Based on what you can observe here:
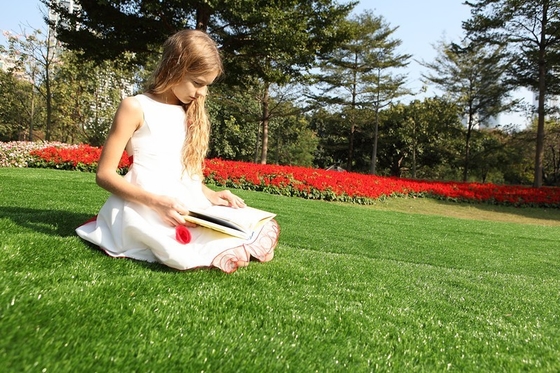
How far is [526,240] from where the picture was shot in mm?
8344

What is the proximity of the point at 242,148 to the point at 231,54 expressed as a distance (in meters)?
20.1

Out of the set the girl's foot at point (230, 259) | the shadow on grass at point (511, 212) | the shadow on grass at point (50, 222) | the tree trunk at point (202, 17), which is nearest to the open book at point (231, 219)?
the girl's foot at point (230, 259)

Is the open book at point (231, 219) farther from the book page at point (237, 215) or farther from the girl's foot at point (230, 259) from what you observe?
the girl's foot at point (230, 259)

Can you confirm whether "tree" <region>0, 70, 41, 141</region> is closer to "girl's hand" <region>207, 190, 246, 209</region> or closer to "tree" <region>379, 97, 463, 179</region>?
"tree" <region>379, 97, 463, 179</region>

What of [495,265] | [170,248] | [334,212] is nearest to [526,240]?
[495,265]

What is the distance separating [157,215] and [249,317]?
2.86 ft

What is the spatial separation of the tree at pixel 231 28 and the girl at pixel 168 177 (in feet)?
34.1

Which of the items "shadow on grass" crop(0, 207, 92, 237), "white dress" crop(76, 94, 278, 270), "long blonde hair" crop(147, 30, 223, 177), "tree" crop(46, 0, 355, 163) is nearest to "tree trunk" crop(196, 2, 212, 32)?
"tree" crop(46, 0, 355, 163)

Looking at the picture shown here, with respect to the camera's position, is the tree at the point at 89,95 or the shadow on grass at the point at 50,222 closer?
the shadow on grass at the point at 50,222

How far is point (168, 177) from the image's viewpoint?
2.53 meters

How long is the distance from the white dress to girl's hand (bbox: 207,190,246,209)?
0.22 feet

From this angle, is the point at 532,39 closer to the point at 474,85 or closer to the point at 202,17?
the point at 474,85

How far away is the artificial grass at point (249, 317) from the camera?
126 cm

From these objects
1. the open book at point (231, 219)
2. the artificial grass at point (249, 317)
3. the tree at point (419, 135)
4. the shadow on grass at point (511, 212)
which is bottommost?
the shadow on grass at point (511, 212)
